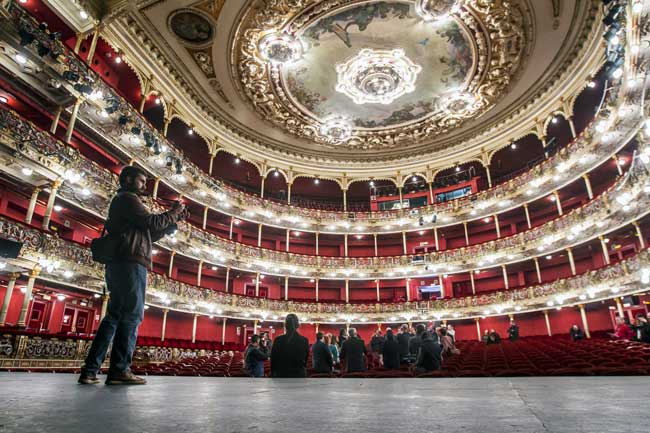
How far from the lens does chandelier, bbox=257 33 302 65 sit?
18.3m

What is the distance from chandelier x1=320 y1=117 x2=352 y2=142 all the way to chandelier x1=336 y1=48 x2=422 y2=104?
2.59 metres

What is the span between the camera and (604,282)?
17422 mm

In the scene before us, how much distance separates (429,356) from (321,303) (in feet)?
57.7

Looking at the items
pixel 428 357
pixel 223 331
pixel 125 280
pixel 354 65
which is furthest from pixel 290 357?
pixel 354 65

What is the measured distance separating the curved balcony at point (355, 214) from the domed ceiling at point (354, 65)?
3201 millimetres

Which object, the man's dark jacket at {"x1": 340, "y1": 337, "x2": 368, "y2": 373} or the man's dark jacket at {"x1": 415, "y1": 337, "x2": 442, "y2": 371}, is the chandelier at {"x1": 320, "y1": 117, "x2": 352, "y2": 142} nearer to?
the man's dark jacket at {"x1": 340, "y1": 337, "x2": 368, "y2": 373}

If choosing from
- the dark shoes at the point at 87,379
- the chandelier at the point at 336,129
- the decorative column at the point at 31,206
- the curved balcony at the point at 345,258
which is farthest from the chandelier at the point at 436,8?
the dark shoes at the point at 87,379

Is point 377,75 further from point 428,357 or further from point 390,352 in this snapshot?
point 428,357

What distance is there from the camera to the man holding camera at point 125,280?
3.07 m

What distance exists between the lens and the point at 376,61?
20.5 meters

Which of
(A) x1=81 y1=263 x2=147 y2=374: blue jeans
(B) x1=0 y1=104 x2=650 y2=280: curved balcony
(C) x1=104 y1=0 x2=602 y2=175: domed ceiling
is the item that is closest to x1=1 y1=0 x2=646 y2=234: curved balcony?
(B) x1=0 y1=104 x2=650 y2=280: curved balcony

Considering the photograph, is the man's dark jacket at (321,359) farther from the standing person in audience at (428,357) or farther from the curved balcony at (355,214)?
the curved balcony at (355,214)

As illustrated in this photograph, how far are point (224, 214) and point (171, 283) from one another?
767 cm

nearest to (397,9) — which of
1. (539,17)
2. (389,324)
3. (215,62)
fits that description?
(539,17)
